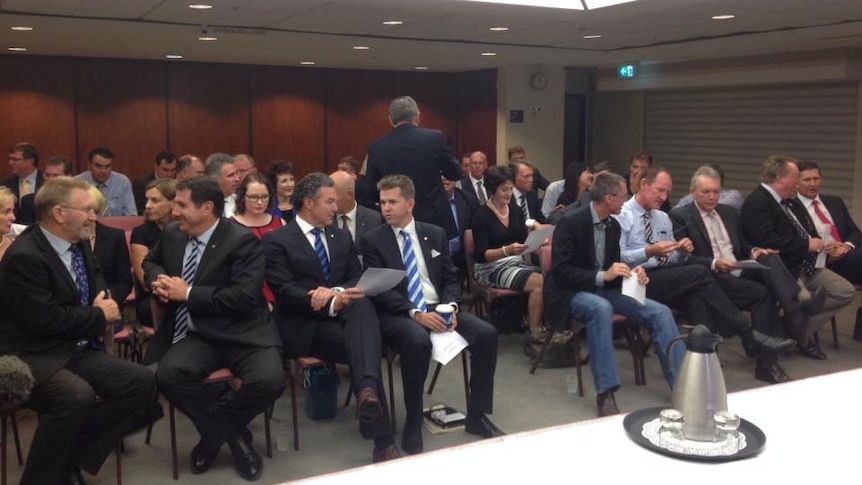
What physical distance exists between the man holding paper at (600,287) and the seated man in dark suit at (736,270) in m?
0.76

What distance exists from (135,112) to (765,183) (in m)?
8.97

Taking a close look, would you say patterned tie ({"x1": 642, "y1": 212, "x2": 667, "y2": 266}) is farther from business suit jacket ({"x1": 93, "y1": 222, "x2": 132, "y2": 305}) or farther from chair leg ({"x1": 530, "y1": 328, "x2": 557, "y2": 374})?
business suit jacket ({"x1": 93, "y1": 222, "x2": 132, "y2": 305})

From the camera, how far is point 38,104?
11188 mm

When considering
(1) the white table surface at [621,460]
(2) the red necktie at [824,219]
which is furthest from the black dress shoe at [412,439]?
(2) the red necktie at [824,219]

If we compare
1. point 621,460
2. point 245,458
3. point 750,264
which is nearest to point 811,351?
point 750,264

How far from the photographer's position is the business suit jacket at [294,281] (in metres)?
4.19

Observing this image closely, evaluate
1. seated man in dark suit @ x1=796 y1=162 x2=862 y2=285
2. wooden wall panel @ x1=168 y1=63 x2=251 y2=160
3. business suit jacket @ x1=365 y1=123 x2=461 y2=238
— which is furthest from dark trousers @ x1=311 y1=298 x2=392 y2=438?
wooden wall panel @ x1=168 y1=63 x2=251 y2=160

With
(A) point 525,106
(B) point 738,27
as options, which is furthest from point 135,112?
(B) point 738,27

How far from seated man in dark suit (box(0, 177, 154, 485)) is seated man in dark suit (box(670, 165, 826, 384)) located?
11.9ft

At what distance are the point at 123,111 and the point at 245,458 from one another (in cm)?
907

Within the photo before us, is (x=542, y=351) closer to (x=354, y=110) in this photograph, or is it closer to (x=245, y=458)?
(x=245, y=458)

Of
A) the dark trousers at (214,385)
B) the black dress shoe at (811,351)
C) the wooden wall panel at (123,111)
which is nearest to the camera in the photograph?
the dark trousers at (214,385)

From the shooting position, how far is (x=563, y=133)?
43.5 ft

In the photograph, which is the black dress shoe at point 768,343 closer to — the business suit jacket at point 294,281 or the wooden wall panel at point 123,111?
the business suit jacket at point 294,281
